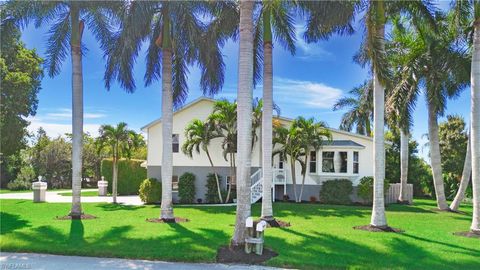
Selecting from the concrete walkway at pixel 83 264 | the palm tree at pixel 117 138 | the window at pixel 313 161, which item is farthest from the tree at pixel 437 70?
the palm tree at pixel 117 138

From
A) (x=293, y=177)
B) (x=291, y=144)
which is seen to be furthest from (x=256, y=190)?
(x=291, y=144)

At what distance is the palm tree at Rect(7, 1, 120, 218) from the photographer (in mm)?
15555

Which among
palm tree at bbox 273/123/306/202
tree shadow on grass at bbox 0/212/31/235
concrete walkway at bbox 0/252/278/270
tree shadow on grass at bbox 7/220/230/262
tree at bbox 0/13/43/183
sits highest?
tree at bbox 0/13/43/183

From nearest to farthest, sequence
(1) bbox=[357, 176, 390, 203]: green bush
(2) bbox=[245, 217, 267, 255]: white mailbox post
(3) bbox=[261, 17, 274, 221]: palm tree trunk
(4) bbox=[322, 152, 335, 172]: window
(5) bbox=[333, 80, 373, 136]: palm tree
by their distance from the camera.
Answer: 1. (2) bbox=[245, 217, 267, 255]: white mailbox post
2. (3) bbox=[261, 17, 274, 221]: palm tree trunk
3. (1) bbox=[357, 176, 390, 203]: green bush
4. (4) bbox=[322, 152, 335, 172]: window
5. (5) bbox=[333, 80, 373, 136]: palm tree

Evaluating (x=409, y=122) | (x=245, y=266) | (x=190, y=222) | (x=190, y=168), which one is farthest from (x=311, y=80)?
(x=245, y=266)

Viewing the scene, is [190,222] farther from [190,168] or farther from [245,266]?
[190,168]

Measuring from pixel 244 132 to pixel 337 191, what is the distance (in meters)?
15.5

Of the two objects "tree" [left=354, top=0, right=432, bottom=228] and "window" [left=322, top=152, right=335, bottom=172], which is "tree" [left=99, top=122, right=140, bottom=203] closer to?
"window" [left=322, top=152, right=335, bottom=172]

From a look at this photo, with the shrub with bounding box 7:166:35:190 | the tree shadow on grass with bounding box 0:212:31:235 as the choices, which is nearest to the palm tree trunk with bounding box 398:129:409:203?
the tree shadow on grass with bounding box 0:212:31:235

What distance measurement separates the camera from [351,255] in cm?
941

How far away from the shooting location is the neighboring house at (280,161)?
24.9 meters

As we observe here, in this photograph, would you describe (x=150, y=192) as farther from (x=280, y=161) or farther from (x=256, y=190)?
(x=280, y=161)

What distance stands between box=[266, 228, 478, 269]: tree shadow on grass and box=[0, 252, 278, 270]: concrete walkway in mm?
1094

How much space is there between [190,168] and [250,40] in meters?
16.6
